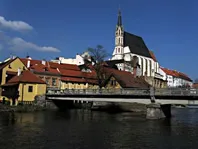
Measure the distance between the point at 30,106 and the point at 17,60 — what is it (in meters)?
15.2

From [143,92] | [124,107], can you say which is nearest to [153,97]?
[143,92]

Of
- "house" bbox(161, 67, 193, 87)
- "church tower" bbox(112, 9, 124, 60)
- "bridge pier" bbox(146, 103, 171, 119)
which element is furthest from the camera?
"house" bbox(161, 67, 193, 87)

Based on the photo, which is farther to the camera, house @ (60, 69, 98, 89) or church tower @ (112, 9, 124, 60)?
church tower @ (112, 9, 124, 60)

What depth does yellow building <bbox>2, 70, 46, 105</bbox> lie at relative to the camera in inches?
2004

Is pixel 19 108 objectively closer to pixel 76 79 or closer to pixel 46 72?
pixel 46 72

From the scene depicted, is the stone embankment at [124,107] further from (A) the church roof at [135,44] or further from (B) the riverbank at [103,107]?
(A) the church roof at [135,44]

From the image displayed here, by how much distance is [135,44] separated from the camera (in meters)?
135

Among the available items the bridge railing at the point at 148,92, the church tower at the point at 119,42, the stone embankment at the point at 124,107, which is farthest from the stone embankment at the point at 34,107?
the church tower at the point at 119,42

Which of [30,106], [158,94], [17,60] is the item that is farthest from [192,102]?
[17,60]

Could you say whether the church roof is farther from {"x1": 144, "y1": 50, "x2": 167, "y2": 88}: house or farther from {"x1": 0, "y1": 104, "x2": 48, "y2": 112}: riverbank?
{"x1": 0, "y1": 104, "x2": 48, "y2": 112}: riverbank

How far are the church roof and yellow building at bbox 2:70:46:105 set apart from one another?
80.7 m

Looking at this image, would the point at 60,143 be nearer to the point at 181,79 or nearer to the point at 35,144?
the point at 35,144

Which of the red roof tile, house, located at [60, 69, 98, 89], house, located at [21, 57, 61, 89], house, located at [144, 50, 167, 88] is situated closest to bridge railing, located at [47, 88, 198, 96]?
house, located at [21, 57, 61, 89]

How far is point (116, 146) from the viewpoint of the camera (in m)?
17.6
